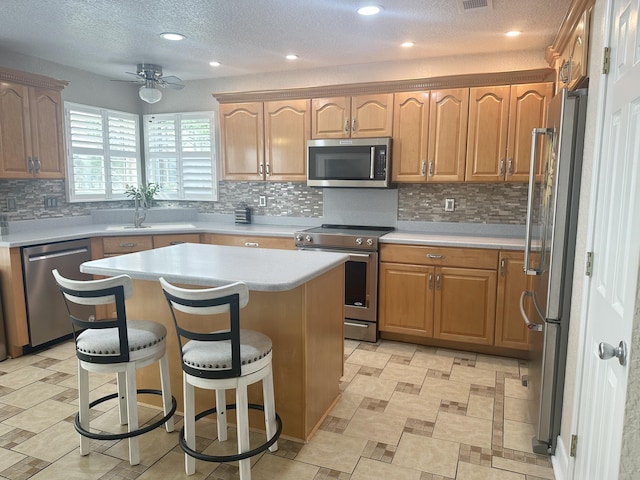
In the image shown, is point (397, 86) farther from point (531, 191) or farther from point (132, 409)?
point (132, 409)

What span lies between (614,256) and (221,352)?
1.52 meters

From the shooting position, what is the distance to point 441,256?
3.56 metres

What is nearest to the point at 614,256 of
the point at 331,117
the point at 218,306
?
the point at 218,306

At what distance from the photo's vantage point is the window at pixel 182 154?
16.6ft

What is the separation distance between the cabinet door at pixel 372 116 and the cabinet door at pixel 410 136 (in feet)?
0.21

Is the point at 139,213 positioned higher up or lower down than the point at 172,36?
lower down

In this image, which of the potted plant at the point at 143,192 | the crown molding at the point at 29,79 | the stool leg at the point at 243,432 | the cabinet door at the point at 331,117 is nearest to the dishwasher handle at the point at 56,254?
the potted plant at the point at 143,192

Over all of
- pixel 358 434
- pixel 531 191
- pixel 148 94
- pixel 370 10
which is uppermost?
pixel 370 10

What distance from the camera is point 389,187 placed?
408cm

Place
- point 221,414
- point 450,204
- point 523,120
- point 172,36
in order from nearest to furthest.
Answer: point 221,414
point 172,36
point 523,120
point 450,204

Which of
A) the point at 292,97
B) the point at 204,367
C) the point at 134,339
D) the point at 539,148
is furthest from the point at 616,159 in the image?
the point at 292,97

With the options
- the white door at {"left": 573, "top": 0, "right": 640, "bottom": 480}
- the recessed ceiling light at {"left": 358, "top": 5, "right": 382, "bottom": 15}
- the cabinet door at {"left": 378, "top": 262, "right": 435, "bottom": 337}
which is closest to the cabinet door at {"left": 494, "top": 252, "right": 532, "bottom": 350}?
the cabinet door at {"left": 378, "top": 262, "right": 435, "bottom": 337}

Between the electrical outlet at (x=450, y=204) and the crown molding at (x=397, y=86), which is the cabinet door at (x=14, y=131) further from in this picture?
the electrical outlet at (x=450, y=204)

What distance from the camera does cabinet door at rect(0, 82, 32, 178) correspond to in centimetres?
355
